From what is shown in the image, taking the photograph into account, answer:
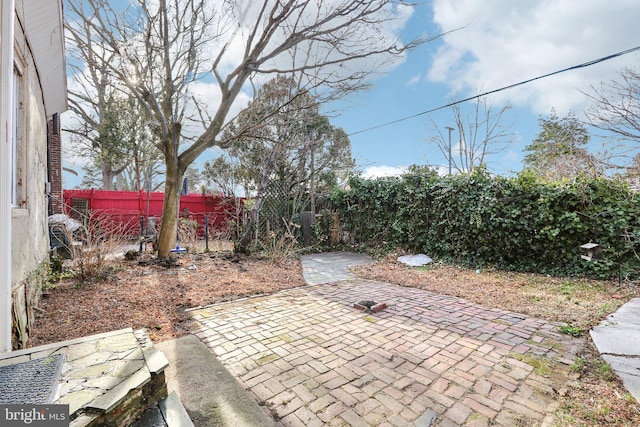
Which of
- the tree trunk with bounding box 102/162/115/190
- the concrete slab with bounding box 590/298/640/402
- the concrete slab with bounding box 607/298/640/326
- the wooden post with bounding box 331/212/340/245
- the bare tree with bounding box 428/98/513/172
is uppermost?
the bare tree with bounding box 428/98/513/172

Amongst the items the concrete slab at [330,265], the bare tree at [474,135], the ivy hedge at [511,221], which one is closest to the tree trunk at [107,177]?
the concrete slab at [330,265]

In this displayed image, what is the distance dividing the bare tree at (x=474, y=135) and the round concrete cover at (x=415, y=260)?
20.8 feet

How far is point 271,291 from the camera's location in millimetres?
4445

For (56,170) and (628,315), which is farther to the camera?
(56,170)

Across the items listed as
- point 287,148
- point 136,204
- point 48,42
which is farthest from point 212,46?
point 136,204

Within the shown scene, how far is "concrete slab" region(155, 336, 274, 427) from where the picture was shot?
1.70 m

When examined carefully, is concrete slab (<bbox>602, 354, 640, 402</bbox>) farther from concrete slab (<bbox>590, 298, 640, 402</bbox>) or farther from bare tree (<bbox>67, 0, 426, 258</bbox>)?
bare tree (<bbox>67, 0, 426, 258</bbox>)

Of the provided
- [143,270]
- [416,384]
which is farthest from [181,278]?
[416,384]

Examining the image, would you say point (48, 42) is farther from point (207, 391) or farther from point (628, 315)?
point (628, 315)

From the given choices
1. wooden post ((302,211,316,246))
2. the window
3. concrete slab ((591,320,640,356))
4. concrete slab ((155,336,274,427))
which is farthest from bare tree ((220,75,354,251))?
concrete slab ((591,320,640,356))

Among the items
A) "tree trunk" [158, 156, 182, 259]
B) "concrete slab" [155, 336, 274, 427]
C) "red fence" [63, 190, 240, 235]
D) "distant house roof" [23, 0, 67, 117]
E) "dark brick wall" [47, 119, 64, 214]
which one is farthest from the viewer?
"red fence" [63, 190, 240, 235]

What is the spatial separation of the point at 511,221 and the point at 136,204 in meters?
12.7

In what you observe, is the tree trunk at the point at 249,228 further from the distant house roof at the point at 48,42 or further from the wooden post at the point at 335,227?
the distant house roof at the point at 48,42

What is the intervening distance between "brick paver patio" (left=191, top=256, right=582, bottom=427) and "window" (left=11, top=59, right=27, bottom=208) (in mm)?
2162
